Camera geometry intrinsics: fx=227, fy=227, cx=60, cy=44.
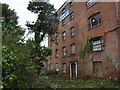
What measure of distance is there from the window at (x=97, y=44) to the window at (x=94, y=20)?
1619mm

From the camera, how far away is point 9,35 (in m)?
12.1

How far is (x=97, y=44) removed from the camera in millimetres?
22219

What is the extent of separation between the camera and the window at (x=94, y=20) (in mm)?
22569

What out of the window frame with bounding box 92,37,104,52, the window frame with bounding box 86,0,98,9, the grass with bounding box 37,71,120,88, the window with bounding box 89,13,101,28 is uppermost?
the window frame with bounding box 86,0,98,9

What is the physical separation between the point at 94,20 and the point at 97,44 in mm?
2741

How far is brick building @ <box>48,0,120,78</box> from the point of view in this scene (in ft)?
65.5

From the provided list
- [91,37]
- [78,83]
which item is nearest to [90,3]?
[91,37]

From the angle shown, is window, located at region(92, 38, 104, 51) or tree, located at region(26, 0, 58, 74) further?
tree, located at region(26, 0, 58, 74)

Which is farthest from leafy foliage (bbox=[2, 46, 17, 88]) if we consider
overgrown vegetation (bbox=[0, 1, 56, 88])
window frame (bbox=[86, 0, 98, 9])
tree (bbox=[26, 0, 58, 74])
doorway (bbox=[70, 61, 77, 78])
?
doorway (bbox=[70, 61, 77, 78])

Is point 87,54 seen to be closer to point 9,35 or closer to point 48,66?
point 9,35

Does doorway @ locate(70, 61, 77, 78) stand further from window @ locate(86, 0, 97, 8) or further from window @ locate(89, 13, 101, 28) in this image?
window @ locate(86, 0, 97, 8)

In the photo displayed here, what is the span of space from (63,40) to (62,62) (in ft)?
10.7

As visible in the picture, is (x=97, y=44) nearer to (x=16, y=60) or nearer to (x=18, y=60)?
(x=18, y=60)

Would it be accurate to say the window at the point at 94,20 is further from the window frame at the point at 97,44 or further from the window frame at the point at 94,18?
the window frame at the point at 97,44
